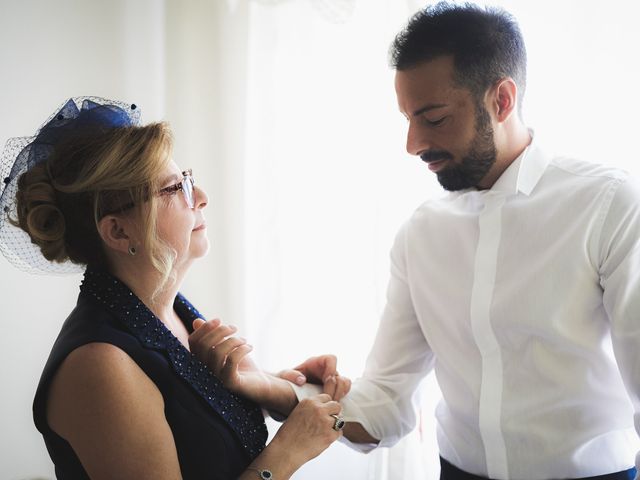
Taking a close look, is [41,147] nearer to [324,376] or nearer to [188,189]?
[188,189]

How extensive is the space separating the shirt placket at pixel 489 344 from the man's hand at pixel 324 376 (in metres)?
0.37

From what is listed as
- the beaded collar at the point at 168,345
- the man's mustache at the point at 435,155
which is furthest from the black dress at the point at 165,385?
the man's mustache at the point at 435,155

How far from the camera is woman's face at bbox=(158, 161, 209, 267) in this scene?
130 cm

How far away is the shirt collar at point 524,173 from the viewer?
1342 mm

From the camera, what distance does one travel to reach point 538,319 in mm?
1245

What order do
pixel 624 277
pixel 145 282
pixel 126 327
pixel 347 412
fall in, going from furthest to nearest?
pixel 347 412 < pixel 145 282 < pixel 126 327 < pixel 624 277

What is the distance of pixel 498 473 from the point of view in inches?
51.6

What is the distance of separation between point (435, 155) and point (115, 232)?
725 millimetres

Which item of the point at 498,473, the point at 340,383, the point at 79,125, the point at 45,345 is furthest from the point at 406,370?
the point at 45,345

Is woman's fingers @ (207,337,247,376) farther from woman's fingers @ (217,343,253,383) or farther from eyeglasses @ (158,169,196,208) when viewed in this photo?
eyeglasses @ (158,169,196,208)

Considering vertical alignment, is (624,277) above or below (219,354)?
above

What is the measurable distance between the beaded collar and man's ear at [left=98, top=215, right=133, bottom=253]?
0.07 m

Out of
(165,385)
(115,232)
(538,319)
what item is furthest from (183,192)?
(538,319)

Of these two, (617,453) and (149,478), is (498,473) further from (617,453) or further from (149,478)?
(149,478)
